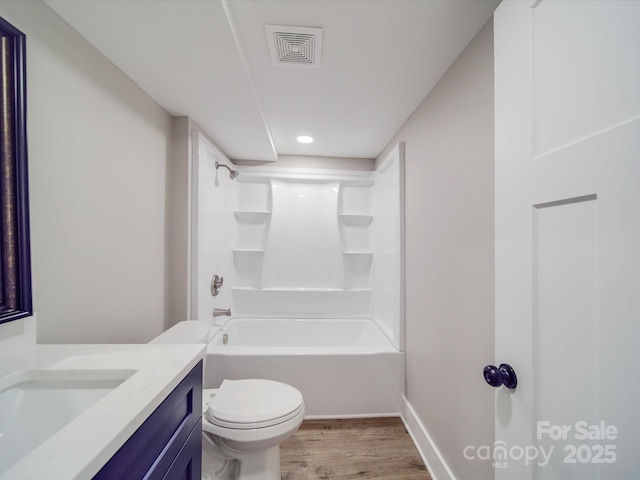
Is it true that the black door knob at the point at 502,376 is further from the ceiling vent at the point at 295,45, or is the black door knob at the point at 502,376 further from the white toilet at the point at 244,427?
the ceiling vent at the point at 295,45

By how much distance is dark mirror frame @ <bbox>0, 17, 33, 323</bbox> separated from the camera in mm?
745

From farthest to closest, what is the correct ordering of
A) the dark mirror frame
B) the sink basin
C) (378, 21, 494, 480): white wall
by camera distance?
(378, 21, 494, 480): white wall, the dark mirror frame, the sink basin

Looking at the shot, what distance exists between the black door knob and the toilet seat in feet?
3.22

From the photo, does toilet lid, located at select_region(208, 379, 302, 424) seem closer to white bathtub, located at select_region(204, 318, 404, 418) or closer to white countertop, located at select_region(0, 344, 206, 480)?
white bathtub, located at select_region(204, 318, 404, 418)

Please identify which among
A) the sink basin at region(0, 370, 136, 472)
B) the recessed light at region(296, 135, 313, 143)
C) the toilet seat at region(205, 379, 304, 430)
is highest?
the recessed light at region(296, 135, 313, 143)

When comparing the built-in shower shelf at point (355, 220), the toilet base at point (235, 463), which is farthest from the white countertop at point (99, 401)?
the built-in shower shelf at point (355, 220)

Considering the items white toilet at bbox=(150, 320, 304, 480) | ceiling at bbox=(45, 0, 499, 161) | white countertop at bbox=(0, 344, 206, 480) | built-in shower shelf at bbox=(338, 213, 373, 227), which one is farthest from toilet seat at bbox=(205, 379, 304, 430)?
built-in shower shelf at bbox=(338, 213, 373, 227)

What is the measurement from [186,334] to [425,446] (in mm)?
1592

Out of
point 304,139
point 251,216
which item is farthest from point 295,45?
point 251,216

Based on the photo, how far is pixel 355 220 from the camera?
2.97 meters

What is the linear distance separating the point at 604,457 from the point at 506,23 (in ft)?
3.61

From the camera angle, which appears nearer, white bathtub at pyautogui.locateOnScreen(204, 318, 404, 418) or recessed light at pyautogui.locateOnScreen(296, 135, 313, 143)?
white bathtub at pyautogui.locateOnScreen(204, 318, 404, 418)

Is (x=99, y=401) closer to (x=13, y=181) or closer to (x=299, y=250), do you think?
(x=13, y=181)

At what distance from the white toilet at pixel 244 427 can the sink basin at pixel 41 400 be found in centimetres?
61
